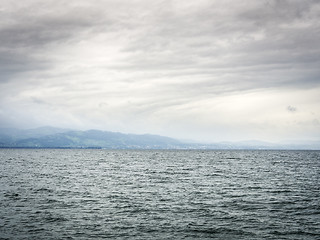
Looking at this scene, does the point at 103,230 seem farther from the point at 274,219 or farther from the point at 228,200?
the point at 228,200

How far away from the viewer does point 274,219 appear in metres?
34.4

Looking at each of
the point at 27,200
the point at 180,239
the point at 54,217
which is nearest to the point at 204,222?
the point at 180,239

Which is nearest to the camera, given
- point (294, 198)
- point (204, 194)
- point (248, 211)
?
point (248, 211)

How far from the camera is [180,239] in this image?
27359mm

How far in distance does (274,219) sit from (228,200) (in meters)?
11.9

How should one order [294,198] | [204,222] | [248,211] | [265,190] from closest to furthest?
[204,222]
[248,211]
[294,198]
[265,190]

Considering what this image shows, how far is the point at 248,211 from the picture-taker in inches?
1506

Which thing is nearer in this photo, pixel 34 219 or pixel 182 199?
pixel 34 219

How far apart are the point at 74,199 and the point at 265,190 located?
33.6 meters

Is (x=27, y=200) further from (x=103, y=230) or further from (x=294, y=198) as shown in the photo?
(x=294, y=198)

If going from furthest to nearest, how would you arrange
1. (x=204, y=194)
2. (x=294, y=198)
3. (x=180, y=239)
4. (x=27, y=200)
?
(x=204, y=194) → (x=294, y=198) → (x=27, y=200) → (x=180, y=239)

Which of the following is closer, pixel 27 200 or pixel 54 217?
pixel 54 217

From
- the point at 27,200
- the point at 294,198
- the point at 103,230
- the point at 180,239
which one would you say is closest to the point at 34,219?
the point at 103,230

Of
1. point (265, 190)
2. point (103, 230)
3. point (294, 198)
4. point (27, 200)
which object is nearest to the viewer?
point (103, 230)
